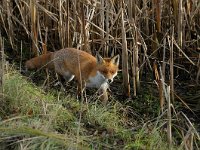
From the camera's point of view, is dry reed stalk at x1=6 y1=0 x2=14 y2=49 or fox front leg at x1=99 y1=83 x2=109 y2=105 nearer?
fox front leg at x1=99 y1=83 x2=109 y2=105

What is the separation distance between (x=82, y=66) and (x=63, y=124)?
4.26ft

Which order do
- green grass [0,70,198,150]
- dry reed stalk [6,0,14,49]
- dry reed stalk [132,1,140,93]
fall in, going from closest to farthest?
green grass [0,70,198,150], dry reed stalk [132,1,140,93], dry reed stalk [6,0,14,49]

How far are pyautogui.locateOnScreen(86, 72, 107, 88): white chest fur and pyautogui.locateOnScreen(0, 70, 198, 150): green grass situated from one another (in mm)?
413

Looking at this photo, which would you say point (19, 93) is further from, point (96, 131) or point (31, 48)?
point (31, 48)

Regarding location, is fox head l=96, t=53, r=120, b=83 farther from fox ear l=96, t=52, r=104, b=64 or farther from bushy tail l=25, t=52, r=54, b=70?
bushy tail l=25, t=52, r=54, b=70

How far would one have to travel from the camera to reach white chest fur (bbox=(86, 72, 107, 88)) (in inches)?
199

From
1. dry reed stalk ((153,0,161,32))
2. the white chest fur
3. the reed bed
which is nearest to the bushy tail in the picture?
the reed bed

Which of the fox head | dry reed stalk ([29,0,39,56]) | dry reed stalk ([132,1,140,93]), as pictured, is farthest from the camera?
dry reed stalk ([29,0,39,56])

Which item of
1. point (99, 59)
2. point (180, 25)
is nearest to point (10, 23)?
point (99, 59)

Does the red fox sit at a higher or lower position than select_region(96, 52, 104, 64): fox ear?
lower

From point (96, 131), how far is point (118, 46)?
1818mm

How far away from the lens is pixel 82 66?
17.0ft

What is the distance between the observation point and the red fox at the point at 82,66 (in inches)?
197

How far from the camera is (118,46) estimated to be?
5.62 meters
